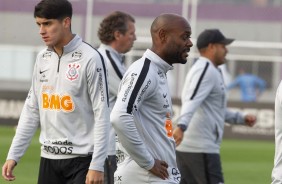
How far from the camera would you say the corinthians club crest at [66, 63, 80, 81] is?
7.86m

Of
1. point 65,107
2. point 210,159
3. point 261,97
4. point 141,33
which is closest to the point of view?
point 65,107

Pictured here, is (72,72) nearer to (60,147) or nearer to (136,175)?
(60,147)

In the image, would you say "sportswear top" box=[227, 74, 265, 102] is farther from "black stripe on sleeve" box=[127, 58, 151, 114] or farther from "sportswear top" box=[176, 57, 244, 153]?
"black stripe on sleeve" box=[127, 58, 151, 114]

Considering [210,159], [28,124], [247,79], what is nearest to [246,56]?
[247,79]

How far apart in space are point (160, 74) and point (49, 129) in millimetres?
1235

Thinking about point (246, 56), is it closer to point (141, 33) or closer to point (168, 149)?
point (141, 33)

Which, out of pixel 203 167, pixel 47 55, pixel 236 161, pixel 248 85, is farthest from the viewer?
pixel 248 85

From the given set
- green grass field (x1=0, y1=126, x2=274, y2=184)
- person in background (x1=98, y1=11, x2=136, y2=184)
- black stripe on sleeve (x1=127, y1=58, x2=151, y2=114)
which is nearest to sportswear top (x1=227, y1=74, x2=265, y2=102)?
green grass field (x1=0, y1=126, x2=274, y2=184)

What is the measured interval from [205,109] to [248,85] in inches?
765

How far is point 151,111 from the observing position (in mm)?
7129

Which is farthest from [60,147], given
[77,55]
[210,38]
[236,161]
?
[236,161]

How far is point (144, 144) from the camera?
278 inches

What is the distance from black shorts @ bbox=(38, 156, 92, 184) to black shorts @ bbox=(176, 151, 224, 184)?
3.38 m

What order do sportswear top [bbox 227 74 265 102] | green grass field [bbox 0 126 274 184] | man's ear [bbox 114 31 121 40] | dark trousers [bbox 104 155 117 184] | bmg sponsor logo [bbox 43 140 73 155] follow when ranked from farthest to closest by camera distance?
sportswear top [bbox 227 74 265 102]
green grass field [bbox 0 126 274 184]
man's ear [bbox 114 31 121 40]
dark trousers [bbox 104 155 117 184]
bmg sponsor logo [bbox 43 140 73 155]
